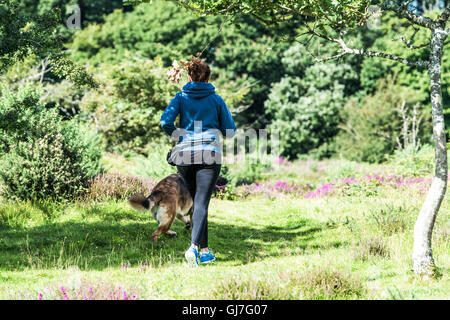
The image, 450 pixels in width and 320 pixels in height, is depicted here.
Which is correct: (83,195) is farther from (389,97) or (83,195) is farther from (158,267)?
(389,97)

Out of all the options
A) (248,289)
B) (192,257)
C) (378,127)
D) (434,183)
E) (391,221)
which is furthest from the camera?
(378,127)

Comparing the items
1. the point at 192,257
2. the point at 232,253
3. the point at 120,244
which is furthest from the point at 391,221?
the point at 120,244

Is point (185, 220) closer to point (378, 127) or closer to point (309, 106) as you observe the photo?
point (378, 127)

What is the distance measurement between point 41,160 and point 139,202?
4.03 metres

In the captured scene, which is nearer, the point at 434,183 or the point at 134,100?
the point at 434,183

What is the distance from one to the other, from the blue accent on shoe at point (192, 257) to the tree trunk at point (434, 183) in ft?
8.05

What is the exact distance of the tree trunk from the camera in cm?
489

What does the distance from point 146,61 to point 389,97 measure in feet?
41.8

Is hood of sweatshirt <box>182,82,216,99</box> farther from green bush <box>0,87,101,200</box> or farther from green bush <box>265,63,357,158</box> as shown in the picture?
green bush <box>265,63,357,158</box>

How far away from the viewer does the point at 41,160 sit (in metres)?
9.62

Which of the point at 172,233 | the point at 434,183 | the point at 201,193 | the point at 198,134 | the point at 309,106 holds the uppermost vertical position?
the point at 309,106

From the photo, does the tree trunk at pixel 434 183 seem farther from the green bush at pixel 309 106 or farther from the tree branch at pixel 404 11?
the green bush at pixel 309 106

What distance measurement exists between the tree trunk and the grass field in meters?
0.21
